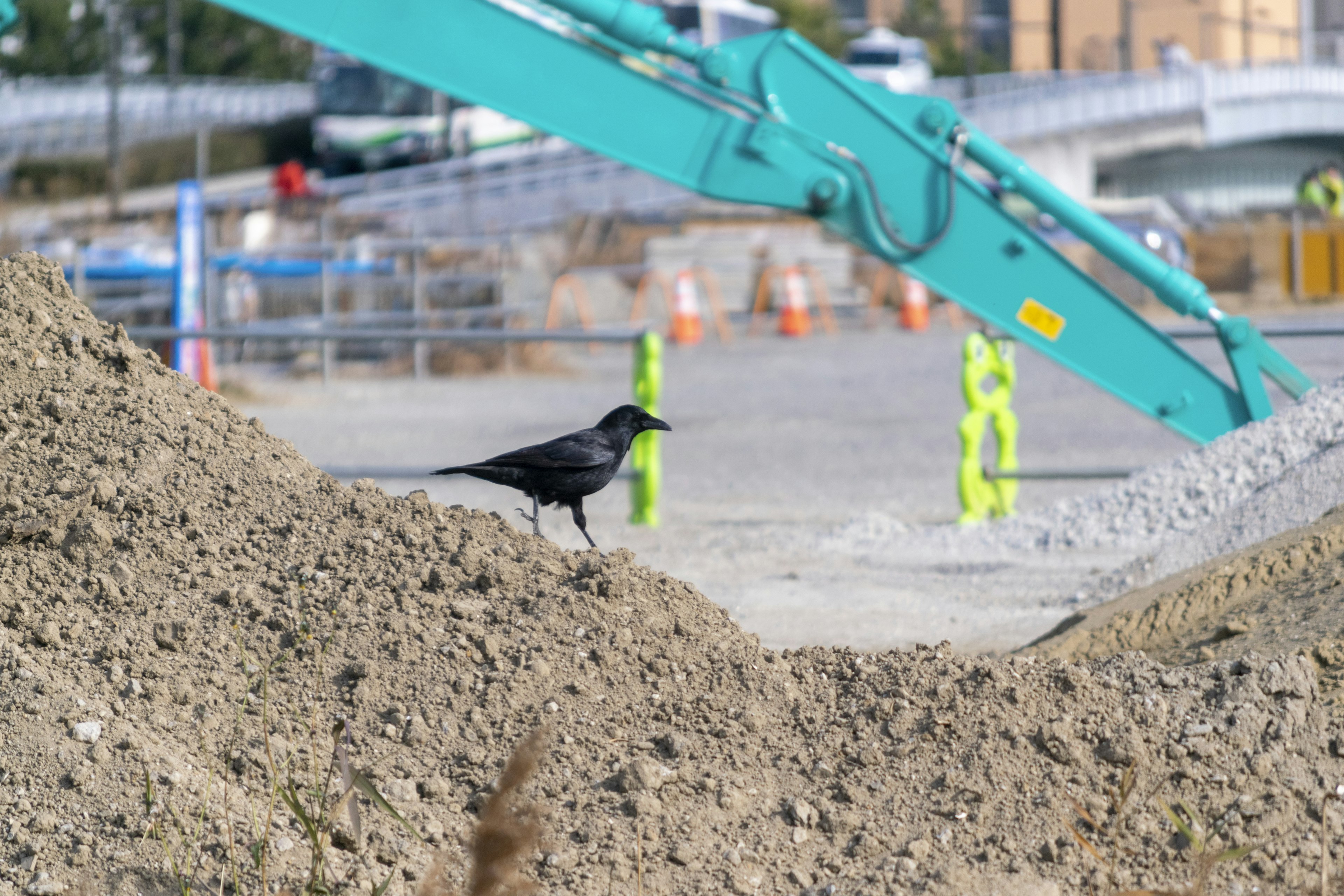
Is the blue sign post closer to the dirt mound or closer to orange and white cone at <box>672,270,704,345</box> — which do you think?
orange and white cone at <box>672,270,704,345</box>

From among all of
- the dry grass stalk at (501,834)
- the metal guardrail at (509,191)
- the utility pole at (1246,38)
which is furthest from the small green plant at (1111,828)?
the utility pole at (1246,38)

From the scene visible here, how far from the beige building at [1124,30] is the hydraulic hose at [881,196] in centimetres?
4074

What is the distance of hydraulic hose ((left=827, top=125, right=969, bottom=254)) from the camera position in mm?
6434

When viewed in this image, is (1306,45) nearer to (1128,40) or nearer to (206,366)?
(1128,40)

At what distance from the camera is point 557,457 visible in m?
4.19

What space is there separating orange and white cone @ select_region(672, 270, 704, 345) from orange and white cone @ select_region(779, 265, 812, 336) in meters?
1.63

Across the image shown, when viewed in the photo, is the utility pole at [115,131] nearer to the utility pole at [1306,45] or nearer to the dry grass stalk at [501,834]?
the dry grass stalk at [501,834]

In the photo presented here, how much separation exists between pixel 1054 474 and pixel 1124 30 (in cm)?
4265

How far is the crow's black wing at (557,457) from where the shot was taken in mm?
4180

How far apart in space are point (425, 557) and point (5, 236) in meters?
13.4

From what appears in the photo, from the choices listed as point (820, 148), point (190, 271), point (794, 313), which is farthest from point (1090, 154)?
point (820, 148)

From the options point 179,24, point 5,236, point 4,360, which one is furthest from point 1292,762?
point 179,24

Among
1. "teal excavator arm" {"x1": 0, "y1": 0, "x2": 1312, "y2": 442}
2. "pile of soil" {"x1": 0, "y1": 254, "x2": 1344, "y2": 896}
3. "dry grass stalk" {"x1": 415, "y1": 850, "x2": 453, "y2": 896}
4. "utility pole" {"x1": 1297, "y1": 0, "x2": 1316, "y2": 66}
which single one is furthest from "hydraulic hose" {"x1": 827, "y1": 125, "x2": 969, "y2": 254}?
"utility pole" {"x1": 1297, "y1": 0, "x2": 1316, "y2": 66}

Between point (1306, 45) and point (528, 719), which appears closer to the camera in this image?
point (528, 719)
